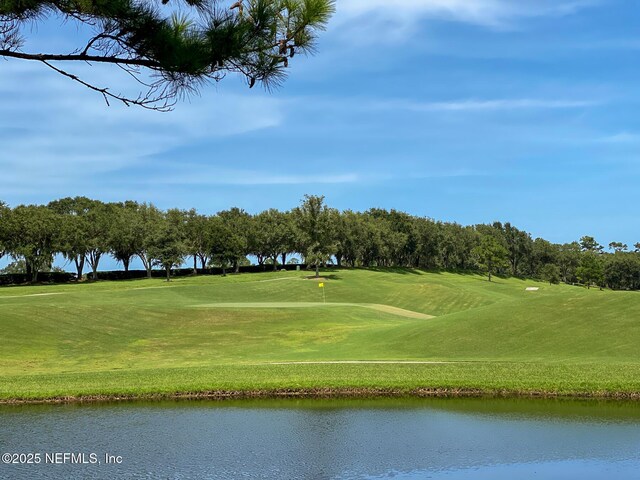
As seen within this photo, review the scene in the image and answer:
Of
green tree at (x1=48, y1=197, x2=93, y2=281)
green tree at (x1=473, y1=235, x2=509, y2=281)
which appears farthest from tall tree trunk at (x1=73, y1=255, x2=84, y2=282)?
green tree at (x1=473, y1=235, x2=509, y2=281)

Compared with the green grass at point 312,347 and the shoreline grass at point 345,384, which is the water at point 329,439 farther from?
the green grass at point 312,347

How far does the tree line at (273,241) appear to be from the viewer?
9506 centimetres

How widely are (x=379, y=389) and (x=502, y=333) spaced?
16016mm

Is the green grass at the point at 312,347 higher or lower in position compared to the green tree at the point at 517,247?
lower

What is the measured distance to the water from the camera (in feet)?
49.8

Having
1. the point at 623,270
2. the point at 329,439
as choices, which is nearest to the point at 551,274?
the point at 623,270

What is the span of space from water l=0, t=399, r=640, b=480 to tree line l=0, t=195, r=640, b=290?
69390 mm

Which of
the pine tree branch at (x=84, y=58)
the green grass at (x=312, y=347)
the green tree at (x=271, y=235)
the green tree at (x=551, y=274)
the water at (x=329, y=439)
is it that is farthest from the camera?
the green tree at (x=551, y=274)

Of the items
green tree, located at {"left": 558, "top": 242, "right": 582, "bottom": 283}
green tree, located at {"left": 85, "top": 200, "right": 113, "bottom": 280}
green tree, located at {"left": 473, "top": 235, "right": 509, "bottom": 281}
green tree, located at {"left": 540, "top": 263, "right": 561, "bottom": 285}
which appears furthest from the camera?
green tree, located at {"left": 558, "top": 242, "right": 582, "bottom": 283}

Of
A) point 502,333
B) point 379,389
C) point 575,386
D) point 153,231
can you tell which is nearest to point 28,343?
point 379,389

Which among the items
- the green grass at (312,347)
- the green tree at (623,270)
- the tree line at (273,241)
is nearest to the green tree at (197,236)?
the tree line at (273,241)

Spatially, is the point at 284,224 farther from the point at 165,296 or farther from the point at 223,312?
the point at 223,312

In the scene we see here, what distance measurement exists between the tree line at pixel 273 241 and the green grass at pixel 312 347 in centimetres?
3374

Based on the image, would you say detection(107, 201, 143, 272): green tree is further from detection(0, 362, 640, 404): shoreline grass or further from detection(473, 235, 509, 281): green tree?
detection(0, 362, 640, 404): shoreline grass
